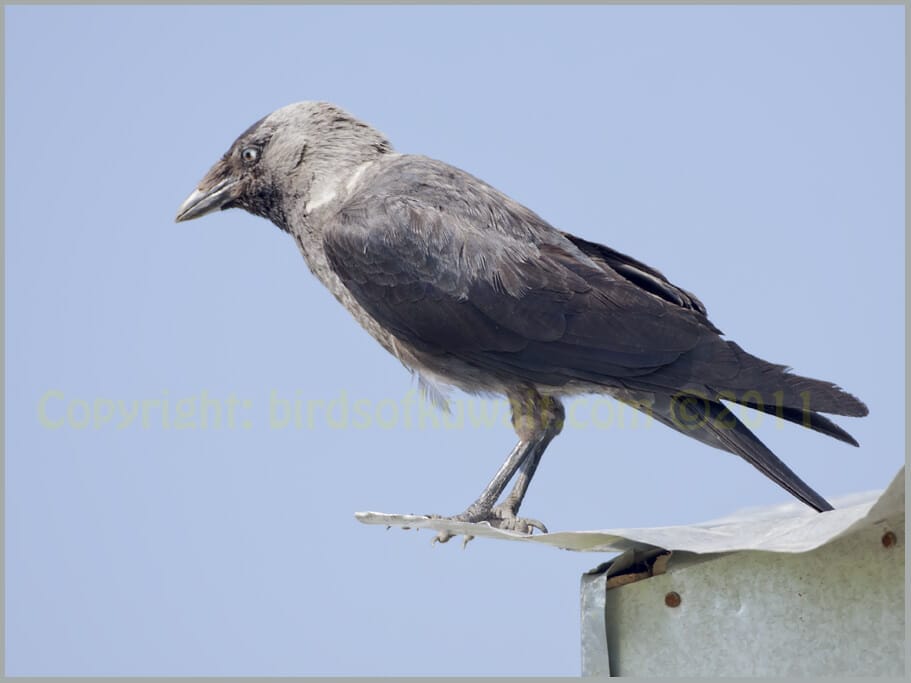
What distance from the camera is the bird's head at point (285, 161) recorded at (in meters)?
4.18

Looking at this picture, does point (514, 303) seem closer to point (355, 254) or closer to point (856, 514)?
point (355, 254)

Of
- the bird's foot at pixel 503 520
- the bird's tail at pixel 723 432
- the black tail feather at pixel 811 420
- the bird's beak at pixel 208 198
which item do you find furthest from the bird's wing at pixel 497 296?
the bird's beak at pixel 208 198

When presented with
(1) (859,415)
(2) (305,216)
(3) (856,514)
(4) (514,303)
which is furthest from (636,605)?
(2) (305,216)

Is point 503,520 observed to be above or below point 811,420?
below

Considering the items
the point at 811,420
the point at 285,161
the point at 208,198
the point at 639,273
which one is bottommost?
the point at 811,420

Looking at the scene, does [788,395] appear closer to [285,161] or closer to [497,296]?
[497,296]

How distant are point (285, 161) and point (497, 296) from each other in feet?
3.29

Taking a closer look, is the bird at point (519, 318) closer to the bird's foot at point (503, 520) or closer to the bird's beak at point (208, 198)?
the bird's foot at point (503, 520)

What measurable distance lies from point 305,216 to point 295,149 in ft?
0.85

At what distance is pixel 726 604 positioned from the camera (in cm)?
296

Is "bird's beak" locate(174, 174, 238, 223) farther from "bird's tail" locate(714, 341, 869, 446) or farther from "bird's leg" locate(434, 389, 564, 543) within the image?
"bird's tail" locate(714, 341, 869, 446)

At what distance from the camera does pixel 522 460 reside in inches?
154

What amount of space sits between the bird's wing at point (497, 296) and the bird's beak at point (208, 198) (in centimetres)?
63

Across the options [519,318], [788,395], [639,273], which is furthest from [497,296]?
[788,395]
